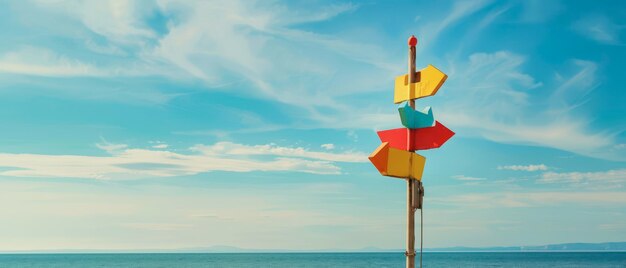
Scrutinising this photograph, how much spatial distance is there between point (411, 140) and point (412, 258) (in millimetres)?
1490

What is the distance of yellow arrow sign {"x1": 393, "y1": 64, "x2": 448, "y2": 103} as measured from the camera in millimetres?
8016

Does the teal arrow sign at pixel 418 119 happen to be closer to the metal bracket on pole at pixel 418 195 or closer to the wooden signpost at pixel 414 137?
the wooden signpost at pixel 414 137

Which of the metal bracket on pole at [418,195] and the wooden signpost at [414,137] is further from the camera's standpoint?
the metal bracket on pole at [418,195]

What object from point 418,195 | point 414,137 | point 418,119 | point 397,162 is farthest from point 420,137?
point 418,195

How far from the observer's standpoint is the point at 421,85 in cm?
822

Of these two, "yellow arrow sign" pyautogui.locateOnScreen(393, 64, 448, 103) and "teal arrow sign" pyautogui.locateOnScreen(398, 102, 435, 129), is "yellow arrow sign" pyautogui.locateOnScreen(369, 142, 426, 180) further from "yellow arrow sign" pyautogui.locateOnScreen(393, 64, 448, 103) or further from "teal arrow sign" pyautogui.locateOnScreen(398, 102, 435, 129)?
"yellow arrow sign" pyautogui.locateOnScreen(393, 64, 448, 103)

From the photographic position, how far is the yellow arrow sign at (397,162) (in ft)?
25.1

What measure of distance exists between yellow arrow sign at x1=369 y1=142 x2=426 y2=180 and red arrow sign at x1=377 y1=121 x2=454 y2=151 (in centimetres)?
18

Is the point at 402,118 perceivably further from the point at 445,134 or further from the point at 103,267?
the point at 103,267

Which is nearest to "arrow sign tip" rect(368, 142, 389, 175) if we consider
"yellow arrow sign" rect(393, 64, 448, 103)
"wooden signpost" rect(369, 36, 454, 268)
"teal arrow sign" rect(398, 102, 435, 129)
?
"wooden signpost" rect(369, 36, 454, 268)

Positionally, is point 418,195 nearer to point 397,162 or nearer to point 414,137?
point 397,162

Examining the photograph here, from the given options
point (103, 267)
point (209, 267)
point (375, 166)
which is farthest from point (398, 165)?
point (103, 267)

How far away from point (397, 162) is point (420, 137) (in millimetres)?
557

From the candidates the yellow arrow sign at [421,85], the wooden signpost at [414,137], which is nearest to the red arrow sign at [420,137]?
the wooden signpost at [414,137]
